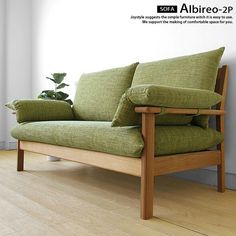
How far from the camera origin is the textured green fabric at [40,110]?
85.6 inches

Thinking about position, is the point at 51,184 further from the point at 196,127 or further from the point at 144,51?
the point at 144,51

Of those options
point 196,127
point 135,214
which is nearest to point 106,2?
point 196,127

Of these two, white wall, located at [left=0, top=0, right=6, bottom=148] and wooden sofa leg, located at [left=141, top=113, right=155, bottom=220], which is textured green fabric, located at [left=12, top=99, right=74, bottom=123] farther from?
white wall, located at [left=0, top=0, right=6, bottom=148]

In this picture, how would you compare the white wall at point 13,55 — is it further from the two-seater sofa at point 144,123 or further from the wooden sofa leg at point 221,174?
the wooden sofa leg at point 221,174

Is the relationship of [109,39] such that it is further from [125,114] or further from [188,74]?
[125,114]

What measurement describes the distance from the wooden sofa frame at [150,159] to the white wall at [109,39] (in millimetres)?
127

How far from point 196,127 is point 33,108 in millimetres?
1230

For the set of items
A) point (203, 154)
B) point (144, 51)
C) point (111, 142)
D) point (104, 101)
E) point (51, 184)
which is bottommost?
point (51, 184)

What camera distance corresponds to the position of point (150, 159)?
1271 mm

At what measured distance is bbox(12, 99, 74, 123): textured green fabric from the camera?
217 centimetres

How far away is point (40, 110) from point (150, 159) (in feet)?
4.06

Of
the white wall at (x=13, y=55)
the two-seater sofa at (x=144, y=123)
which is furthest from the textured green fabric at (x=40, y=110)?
the white wall at (x=13, y=55)

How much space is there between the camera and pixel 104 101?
7.16ft

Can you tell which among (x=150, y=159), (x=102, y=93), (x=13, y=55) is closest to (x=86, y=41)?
(x=102, y=93)
